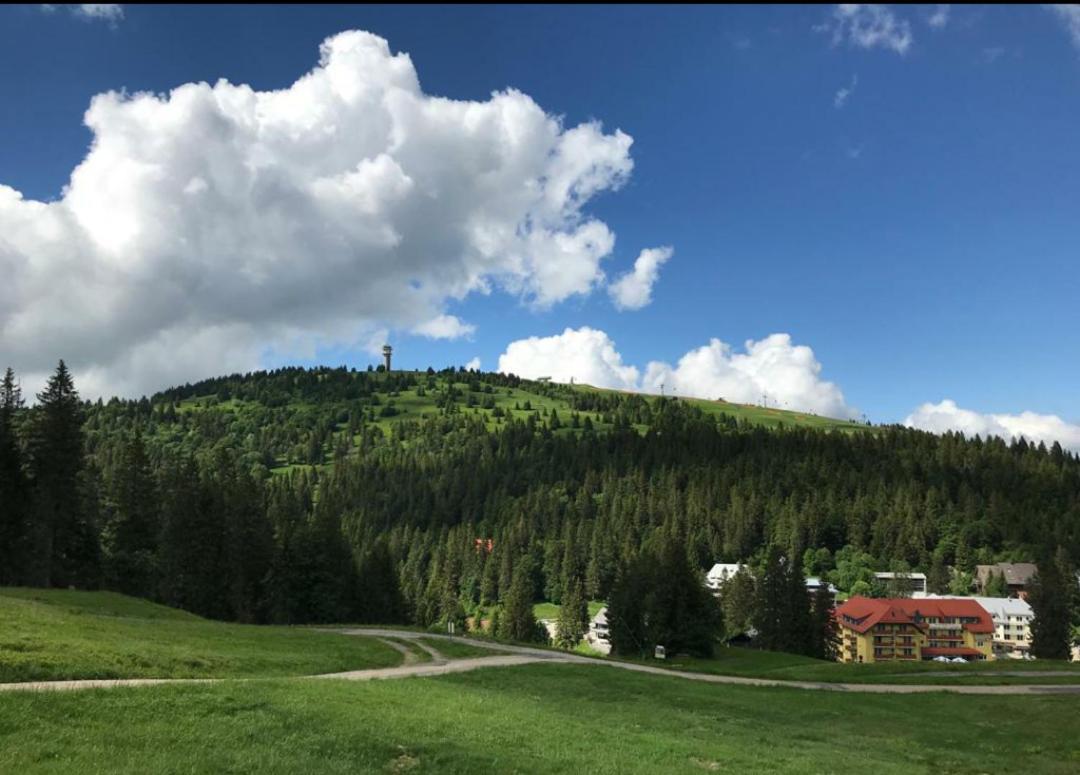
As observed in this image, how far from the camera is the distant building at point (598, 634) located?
148 metres

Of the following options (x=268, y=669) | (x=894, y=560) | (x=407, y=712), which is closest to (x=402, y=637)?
(x=268, y=669)

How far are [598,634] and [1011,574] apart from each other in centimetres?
11226

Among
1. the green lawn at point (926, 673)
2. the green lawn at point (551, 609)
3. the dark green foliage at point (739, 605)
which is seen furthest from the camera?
the green lawn at point (551, 609)

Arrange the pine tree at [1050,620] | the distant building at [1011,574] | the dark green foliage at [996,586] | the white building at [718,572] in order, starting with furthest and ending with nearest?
1. the white building at [718,572]
2. the distant building at [1011,574]
3. the dark green foliage at [996,586]
4. the pine tree at [1050,620]

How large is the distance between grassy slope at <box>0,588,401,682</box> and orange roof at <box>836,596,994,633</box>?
121 meters

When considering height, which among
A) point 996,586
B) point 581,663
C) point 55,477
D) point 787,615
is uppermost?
Result: point 55,477

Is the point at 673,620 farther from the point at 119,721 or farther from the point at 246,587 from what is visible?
the point at 119,721

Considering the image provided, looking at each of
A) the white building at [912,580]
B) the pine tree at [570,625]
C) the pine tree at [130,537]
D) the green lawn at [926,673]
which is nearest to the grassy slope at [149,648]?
the green lawn at [926,673]

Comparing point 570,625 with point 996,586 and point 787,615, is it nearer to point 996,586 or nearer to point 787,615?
point 787,615

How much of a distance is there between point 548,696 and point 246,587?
63.5m

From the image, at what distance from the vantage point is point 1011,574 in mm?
181000

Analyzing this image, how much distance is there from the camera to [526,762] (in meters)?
16.7

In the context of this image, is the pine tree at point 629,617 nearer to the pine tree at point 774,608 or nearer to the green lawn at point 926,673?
the pine tree at point 774,608

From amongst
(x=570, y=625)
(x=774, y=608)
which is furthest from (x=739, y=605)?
(x=774, y=608)
